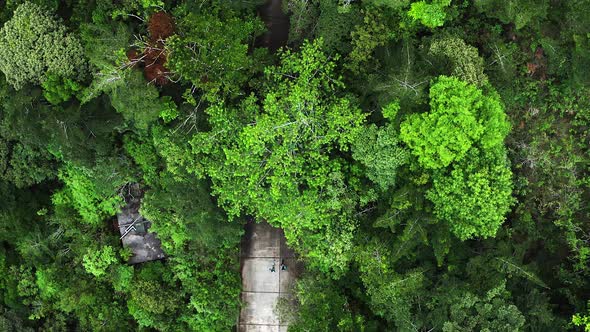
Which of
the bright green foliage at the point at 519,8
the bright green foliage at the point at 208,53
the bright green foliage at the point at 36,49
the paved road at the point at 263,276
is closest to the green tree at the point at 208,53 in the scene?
the bright green foliage at the point at 208,53

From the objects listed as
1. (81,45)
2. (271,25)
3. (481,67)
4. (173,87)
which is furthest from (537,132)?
(81,45)

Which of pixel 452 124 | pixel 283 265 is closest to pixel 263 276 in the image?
pixel 283 265

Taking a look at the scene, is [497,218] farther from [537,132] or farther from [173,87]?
[173,87]

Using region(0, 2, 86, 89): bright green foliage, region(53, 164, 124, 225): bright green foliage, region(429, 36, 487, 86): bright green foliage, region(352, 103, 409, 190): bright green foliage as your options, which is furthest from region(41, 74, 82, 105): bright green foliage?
region(429, 36, 487, 86): bright green foliage

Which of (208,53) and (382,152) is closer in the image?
(382,152)

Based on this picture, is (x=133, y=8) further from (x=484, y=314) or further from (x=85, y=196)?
(x=484, y=314)

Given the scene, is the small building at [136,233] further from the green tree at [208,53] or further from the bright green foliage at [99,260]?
the green tree at [208,53]
